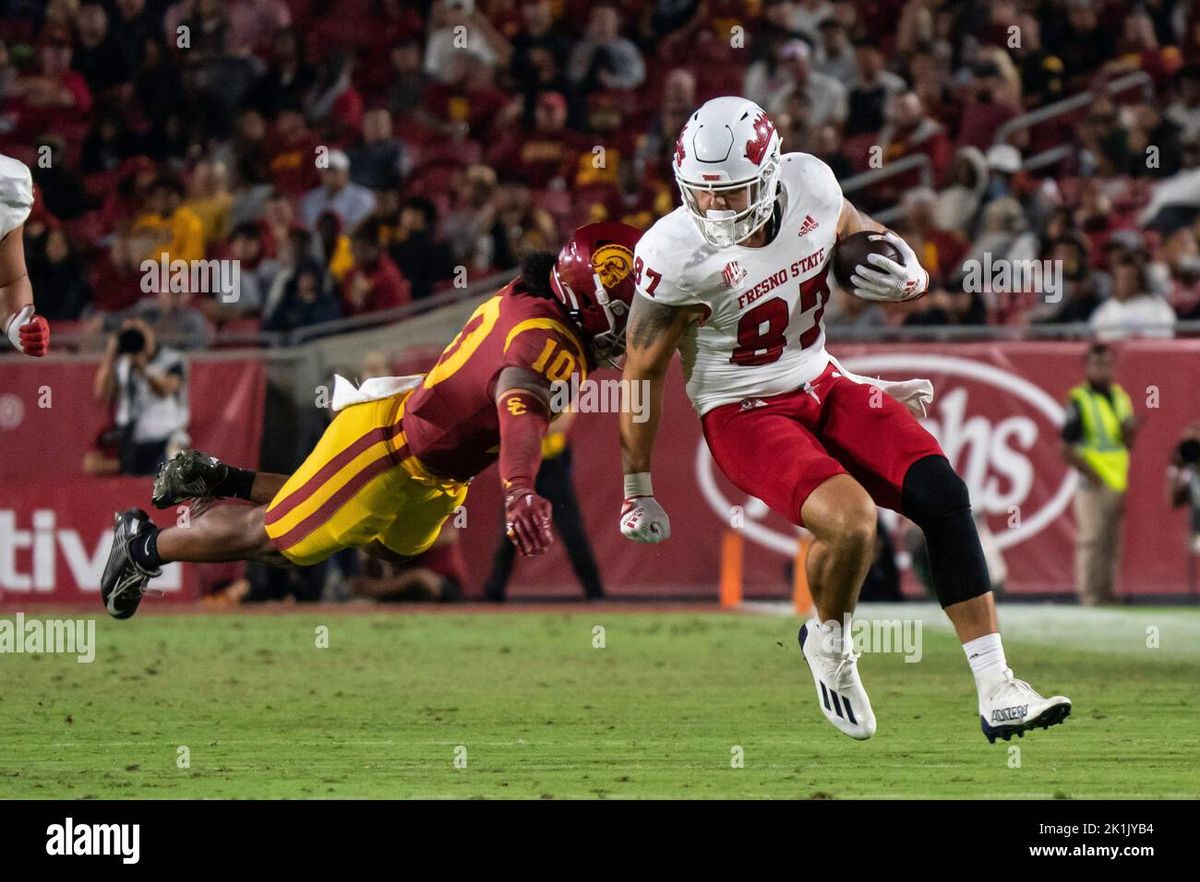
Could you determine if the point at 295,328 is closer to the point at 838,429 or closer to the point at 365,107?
the point at 365,107

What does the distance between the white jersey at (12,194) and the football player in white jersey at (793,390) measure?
318 cm

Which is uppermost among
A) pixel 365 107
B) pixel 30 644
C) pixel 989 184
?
pixel 365 107

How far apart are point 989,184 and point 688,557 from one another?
393cm

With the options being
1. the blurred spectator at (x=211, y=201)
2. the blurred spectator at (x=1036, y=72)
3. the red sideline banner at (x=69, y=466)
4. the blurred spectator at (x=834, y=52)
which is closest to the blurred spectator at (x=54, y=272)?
the blurred spectator at (x=211, y=201)

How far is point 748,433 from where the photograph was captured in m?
7.10

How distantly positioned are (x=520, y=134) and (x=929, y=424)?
4960 mm

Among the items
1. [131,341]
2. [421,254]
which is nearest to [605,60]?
[421,254]

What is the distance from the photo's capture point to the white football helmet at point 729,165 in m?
6.79

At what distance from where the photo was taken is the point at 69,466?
44.7 feet

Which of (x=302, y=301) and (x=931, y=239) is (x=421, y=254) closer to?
(x=302, y=301)

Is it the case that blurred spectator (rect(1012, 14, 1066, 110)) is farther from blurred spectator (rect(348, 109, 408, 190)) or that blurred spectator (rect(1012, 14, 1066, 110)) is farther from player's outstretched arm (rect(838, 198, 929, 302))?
player's outstretched arm (rect(838, 198, 929, 302))

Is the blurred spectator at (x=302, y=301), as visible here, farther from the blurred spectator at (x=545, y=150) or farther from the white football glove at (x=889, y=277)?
the white football glove at (x=889, y=277)

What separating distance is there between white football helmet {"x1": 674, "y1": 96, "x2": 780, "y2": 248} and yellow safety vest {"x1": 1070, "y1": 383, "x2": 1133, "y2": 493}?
268 inches

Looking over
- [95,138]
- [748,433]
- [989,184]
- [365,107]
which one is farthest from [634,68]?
[748,433]
